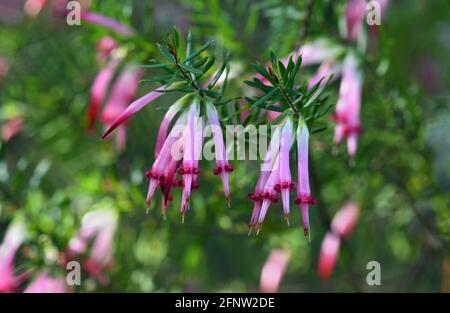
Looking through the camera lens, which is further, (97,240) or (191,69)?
(97,240)

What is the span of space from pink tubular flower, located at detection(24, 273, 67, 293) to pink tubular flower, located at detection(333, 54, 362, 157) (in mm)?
451

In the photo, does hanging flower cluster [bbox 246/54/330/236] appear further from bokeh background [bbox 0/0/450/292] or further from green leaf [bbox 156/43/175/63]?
bokeh background [bbox 0/0/450/292]

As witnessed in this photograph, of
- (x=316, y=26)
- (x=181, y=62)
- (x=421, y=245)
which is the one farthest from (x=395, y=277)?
(x=181, y=62)

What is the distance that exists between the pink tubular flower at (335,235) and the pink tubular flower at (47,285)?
0.42 m

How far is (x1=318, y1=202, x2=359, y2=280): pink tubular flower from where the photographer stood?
4.13 feet

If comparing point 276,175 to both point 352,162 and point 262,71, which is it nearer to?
point 262,71

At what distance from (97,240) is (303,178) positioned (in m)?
0.62

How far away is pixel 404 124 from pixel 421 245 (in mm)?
317

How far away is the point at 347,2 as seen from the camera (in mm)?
1167

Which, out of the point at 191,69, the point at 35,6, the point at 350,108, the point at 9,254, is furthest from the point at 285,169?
the point at 35,6

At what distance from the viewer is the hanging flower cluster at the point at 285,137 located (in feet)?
2.43

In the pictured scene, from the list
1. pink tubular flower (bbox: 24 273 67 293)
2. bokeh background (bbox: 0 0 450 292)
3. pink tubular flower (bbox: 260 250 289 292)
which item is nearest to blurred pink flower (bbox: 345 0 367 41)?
bokeh background (bbox: 0 0 450 292)

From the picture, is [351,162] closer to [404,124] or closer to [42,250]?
[404,124]

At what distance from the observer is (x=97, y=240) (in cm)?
129
